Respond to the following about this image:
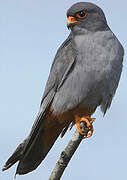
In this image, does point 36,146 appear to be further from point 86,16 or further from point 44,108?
point 86,16

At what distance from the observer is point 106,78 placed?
5621mm

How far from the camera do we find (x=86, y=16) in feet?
20.5

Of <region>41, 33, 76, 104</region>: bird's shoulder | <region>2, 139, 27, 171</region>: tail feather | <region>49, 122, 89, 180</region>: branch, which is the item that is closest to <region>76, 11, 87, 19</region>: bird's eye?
<region>41, 33, 76, 104</region>: bird's shoulder

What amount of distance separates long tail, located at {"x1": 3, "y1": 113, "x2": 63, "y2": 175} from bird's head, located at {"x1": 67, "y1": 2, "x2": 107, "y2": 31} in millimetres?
1464

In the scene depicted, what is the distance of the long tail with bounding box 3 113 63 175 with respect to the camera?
212 inches

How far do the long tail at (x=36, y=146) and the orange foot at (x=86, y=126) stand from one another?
46 cm

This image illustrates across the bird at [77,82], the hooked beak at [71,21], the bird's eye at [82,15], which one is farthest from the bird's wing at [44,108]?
the bird's eye at [82,15]

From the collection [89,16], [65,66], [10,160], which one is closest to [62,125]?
[65,66]

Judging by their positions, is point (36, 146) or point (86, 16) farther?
point (86, 16)

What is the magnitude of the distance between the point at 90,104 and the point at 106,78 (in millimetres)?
473

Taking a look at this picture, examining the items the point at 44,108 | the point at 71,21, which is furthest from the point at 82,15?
the point at 44,108

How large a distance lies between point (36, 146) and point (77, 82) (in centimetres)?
105

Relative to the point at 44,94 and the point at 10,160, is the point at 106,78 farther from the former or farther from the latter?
the point at 10,160

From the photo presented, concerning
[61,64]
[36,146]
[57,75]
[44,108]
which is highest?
[61,64]
